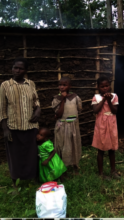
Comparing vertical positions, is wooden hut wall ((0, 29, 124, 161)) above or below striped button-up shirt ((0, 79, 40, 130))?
above

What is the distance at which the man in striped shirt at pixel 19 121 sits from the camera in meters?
2.90

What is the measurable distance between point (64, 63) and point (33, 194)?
2.88 meters

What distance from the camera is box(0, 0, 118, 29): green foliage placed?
22391 millimetres

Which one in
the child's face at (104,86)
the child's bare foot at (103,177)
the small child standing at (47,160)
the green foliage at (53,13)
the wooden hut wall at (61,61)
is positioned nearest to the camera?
the small child standing at (47,160)

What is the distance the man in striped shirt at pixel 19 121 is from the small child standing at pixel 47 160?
103 millimetres

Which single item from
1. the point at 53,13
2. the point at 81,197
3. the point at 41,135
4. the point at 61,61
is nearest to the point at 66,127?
the point at 41,135

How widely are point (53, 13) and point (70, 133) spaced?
28.8 m

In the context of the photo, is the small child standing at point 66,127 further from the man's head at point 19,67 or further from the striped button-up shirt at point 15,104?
the man's head at point 19,67

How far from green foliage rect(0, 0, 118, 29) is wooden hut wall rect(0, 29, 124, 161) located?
577 inches

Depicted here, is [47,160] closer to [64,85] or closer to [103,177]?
[103,177]

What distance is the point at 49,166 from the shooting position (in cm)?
312

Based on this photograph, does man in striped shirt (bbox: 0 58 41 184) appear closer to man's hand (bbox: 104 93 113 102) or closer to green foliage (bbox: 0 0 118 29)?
man's hand (bbox: 104 93 113 102)

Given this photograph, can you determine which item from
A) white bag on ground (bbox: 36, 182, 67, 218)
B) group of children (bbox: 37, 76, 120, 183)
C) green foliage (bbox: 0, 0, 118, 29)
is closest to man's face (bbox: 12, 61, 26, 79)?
group of children (bbox: 37, 76, 120, 183)

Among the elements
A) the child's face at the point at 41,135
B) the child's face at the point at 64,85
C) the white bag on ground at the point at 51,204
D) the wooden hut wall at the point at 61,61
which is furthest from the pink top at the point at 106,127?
the wooden hut wall at the point at 61,61
